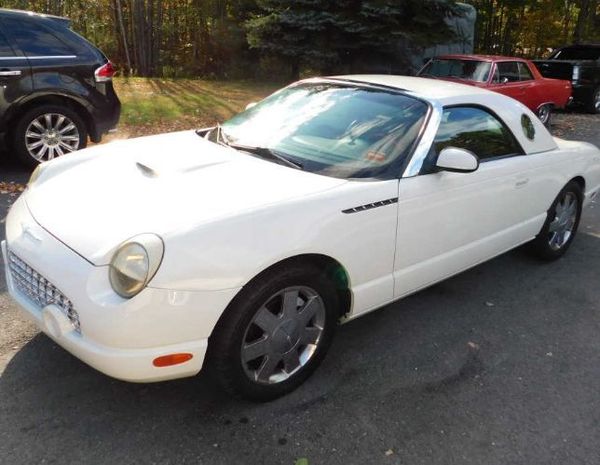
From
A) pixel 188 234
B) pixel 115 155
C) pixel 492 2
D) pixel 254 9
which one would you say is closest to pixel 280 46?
pixel 254 9

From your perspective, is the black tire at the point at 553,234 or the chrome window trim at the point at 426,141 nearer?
the chrome window trim at the point at 426,141

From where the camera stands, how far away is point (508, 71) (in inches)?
406

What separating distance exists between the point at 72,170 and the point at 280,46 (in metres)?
9.60

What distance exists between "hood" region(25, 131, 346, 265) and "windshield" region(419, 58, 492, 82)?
777cm

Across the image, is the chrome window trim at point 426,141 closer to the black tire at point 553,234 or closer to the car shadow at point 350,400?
the car shadow at point 350,400

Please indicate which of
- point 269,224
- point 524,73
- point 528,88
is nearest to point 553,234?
point 269,224

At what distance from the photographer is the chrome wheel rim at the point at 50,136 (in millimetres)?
6262

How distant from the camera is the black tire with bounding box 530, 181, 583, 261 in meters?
4.44

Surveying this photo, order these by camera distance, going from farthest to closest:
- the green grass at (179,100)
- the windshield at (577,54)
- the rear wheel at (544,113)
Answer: the windshield at (577,54), the rear wheel at (544,113), the green grass at (179,100)

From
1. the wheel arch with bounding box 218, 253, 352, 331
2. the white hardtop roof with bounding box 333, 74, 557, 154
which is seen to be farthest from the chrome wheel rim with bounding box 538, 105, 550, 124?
the wheel arch with bounding box 218, 253, 352, 331

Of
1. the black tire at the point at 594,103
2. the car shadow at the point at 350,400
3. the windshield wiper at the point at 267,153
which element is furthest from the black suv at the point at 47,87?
the black tire at the point at 594,103

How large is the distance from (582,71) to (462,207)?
12236 millimetres

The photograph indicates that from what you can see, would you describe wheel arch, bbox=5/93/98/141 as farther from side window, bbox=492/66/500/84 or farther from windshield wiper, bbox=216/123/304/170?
side window, bbox=492/66/500/84

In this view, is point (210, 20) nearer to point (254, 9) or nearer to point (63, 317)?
point (254, 9)
